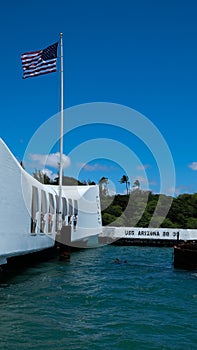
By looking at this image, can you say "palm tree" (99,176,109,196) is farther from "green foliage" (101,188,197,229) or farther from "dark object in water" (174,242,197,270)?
"dark object in water" (174,242,197,270)

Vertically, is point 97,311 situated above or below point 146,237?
below

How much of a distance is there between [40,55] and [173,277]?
48.9 ft

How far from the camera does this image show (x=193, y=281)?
815 inches

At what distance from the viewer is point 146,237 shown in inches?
2053

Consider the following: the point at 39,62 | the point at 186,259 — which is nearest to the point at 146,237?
the point at 186,259

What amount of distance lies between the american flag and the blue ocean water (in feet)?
37.5

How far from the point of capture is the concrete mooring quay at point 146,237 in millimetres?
51312

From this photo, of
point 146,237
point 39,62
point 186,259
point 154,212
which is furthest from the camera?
point 154,212

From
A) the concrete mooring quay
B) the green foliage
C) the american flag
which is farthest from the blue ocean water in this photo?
the green foliage

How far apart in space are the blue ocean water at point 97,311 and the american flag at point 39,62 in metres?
11.4

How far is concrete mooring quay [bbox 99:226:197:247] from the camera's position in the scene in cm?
5131

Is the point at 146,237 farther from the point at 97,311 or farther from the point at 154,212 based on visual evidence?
the point at 97,311

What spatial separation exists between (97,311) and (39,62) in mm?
15707

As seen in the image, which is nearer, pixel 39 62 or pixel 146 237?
pixel 39 62
